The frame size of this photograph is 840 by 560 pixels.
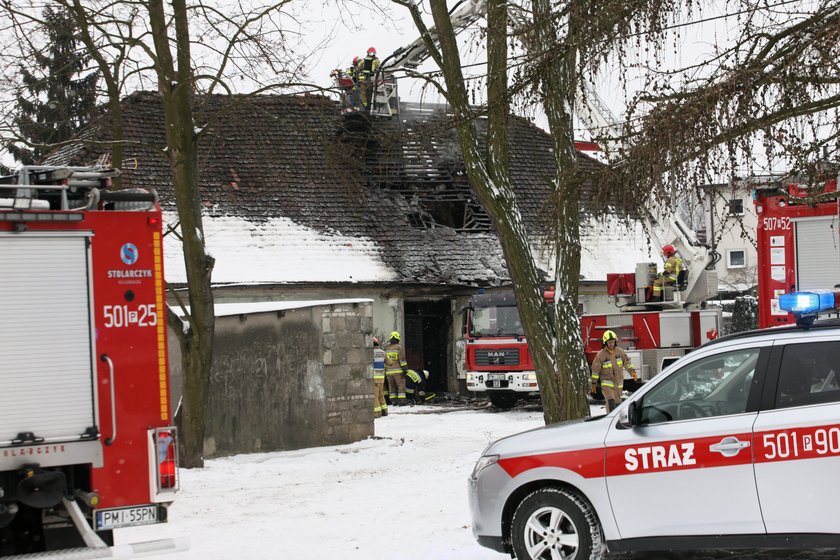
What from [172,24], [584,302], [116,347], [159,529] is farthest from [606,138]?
[584,302]

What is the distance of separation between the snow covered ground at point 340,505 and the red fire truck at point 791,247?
3984mm

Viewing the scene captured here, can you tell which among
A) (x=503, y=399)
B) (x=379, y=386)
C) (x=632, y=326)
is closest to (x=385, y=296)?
(x=503, y=399)

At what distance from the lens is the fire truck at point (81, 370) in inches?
248

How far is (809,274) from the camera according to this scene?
11.2 metres

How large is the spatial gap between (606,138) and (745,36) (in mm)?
1441

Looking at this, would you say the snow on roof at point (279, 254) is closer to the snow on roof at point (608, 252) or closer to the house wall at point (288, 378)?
the snow on roof at point (608, 252)

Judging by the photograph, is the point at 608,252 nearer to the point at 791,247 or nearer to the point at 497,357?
the point at 497,357

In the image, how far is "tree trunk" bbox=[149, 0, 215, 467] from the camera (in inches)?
520

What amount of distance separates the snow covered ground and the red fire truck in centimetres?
398

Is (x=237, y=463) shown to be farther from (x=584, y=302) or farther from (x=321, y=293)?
(x=584, y=302)

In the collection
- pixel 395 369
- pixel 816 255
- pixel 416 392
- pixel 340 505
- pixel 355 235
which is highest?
pixel 355 235

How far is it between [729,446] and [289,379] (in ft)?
30.4

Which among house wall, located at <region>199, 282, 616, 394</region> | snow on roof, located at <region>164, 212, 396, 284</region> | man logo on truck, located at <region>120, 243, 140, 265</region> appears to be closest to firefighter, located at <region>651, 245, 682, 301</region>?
house wall, located at <region>199, 282, 616, 394</region>

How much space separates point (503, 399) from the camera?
23.1 meters
